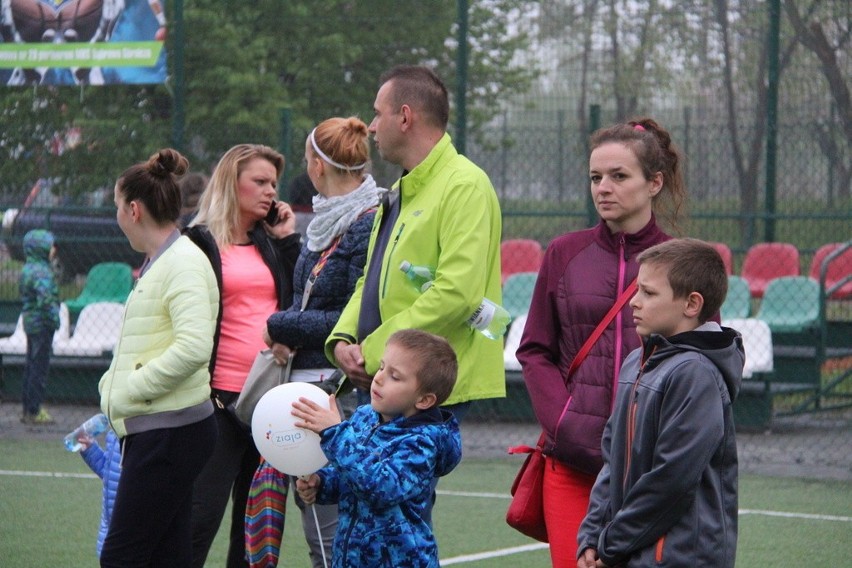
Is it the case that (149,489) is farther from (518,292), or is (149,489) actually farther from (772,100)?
(772,100)

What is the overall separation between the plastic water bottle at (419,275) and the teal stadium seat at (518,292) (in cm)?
730

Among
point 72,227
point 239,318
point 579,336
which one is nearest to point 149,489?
point 239,318

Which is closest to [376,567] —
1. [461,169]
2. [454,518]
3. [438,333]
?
[438,333]

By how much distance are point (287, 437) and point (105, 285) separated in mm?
8815

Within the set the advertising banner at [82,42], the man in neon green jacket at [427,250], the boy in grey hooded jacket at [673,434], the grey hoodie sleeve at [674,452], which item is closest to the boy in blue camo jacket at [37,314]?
the advertising banner at [82,42]

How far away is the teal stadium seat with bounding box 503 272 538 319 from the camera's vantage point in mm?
11430

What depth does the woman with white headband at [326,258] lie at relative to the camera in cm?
467

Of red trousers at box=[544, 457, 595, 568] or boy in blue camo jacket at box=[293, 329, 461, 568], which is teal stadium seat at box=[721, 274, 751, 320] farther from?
boy in blue camo jacket at box=[293, 329, 461, 568]

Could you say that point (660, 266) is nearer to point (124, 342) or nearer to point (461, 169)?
point (461, 169)

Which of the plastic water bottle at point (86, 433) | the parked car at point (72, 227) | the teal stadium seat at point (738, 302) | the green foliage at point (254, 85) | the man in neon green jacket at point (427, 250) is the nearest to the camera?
the man in neon green jacket at point (427, 250)

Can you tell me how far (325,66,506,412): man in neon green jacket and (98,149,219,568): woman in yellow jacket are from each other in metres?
0.51

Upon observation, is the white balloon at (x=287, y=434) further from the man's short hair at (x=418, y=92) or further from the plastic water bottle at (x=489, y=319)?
the man's short hair at (x=418, y=92)

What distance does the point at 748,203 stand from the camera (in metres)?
11.0

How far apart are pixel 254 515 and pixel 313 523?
1.35 feet
